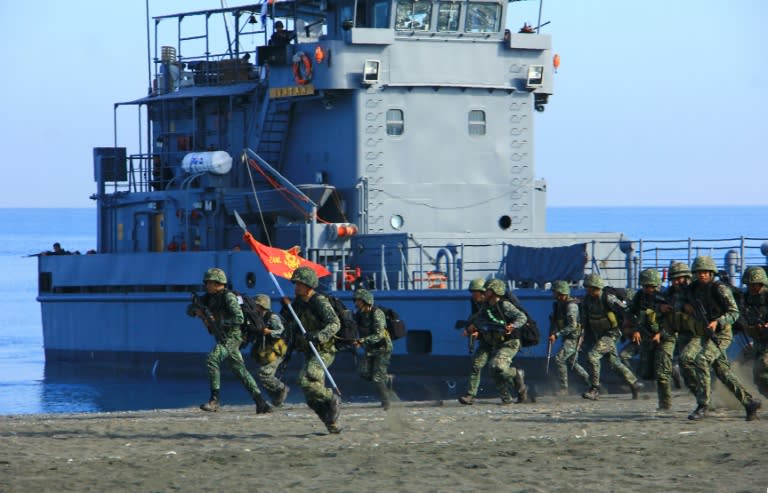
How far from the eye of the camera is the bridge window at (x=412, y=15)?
82.8 feet

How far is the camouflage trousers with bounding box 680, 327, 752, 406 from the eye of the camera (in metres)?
14.6

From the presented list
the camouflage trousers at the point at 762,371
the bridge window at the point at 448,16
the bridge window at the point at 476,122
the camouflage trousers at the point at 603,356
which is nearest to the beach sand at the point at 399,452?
the camouflage trousers at the point at 762,371

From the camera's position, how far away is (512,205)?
25.9 m

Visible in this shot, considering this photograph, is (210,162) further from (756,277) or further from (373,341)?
(756,277)

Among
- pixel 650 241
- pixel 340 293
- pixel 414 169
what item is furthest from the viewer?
pixel 414 169

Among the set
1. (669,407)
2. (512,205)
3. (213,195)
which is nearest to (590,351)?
(669,407)

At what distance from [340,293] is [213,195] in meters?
3.95

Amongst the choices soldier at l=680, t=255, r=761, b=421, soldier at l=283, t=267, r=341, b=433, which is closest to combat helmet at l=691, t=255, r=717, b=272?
Answer: soldier at l=680, t=255, r=761, b=421

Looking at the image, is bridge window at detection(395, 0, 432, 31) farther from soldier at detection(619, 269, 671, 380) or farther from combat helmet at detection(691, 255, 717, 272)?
combat helmet at detection(691, 255, 717, 272)

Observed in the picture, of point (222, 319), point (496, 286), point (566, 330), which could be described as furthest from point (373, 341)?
point (566, 330)

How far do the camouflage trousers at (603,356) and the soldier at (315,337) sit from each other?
500 centimetres

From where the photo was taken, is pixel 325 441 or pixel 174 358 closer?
pixel 325 441

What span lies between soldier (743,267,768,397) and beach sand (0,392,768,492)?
0.55 metres

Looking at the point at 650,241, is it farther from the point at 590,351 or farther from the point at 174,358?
the point at 174,358
